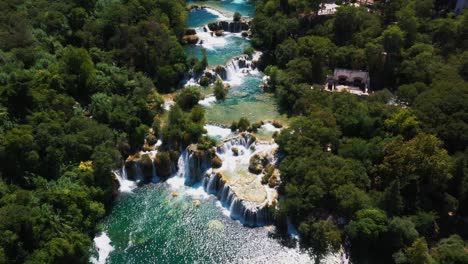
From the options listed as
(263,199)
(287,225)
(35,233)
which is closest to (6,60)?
(35,233)

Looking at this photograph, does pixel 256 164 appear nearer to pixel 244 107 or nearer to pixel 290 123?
pixel 290 123

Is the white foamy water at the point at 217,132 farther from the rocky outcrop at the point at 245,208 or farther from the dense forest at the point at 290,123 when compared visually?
the rocky outcrop at the point at 245,208

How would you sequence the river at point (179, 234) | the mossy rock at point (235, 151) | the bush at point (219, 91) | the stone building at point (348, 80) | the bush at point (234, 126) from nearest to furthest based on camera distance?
the river at point (179, 234) < the mossy rock at point (235, 151) < the bush at point (234, 126) < the stone building at point (348, 80) < the bush at point (219, 91)

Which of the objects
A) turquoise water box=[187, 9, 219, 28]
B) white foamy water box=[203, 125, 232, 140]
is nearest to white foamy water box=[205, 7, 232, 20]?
turquoise water box=[187, 9, 219, 28]

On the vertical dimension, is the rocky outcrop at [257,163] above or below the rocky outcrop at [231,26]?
below

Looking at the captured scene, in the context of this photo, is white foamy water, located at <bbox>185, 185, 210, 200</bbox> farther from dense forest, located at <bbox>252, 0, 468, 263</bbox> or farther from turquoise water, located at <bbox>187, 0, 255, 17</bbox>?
turquoise water, located at <bbox>187, 0, 255, 17</bbox>

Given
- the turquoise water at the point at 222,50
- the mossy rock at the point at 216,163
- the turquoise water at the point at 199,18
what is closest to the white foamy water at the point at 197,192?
the mossy rock at the point at 216,163

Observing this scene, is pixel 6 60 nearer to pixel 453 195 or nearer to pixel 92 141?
pixel 92 141
